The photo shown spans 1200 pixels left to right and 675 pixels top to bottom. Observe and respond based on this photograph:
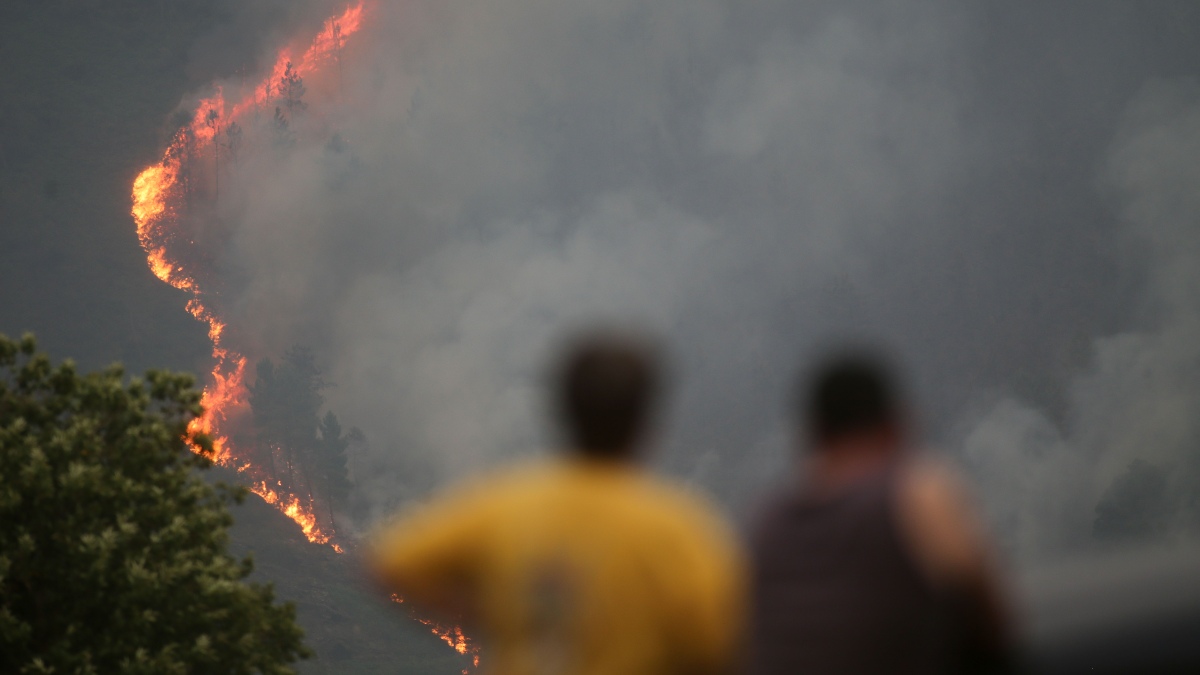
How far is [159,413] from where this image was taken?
24875 millimetres

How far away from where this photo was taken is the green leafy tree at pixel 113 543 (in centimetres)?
2025

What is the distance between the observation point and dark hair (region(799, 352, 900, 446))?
3.25 meters

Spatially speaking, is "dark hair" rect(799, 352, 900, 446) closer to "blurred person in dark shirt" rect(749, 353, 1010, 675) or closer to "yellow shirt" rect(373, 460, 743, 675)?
"blurred person in dark shirt" rect(749, 353, 1010, 675)

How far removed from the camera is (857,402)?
10.8 feet

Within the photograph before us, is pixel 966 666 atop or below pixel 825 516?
below

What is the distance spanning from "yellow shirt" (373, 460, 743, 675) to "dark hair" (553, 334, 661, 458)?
0.08 meters

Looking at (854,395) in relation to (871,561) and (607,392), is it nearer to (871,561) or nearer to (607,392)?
(871,561)

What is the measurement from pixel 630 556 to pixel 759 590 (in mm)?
514

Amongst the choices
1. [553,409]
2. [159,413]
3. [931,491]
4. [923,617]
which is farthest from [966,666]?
[159,413]

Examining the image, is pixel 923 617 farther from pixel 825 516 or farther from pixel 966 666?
pixel 825 516

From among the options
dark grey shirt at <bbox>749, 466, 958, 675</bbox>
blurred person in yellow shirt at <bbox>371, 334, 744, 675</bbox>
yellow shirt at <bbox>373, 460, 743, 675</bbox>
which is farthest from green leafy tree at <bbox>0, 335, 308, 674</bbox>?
dark grey shirt at <bbox>749, 466, 958, 675</bbox>

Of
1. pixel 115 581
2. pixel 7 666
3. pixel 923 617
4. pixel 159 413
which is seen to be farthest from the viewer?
pixel 159 413

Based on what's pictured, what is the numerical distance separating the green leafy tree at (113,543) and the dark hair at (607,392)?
757 inches

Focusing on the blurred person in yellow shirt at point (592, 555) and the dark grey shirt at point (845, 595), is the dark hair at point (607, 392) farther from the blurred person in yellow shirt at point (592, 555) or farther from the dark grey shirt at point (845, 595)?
the dark grey shirt at point (845, 595)
